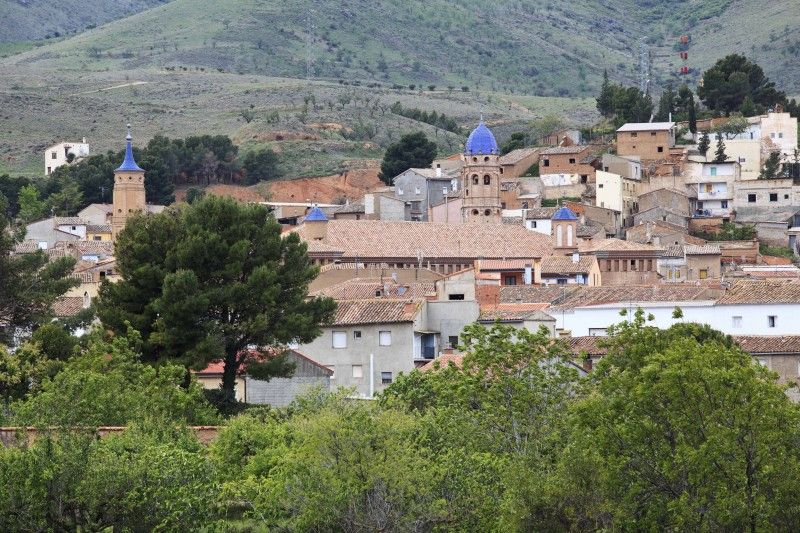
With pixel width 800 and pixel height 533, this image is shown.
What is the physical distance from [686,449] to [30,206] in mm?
91453

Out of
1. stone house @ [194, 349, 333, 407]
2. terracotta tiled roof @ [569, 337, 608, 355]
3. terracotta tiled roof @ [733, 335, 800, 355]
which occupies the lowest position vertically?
stone house @ [194, 349, 333, 407]

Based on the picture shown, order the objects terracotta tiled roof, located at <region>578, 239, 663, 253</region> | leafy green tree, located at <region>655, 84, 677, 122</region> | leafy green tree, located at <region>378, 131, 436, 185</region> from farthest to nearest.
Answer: leafy green tree, located at <region>378, 131, 436, 185</region>
leafy green tree, located at <region>655, 84, 677, 122</region>
terracotta tiled roof, located at <region>578, 239, 663, 253</region>

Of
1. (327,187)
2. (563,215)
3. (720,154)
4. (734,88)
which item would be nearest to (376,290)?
(563,215)

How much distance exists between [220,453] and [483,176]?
237 ft

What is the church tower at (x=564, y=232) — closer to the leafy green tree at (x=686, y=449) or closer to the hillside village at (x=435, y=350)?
the hillside village at (x=435, y=350)

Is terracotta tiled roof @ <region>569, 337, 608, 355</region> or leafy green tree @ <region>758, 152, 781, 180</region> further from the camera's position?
leafy green tree @ <region>758, 152, 781, 180</region>

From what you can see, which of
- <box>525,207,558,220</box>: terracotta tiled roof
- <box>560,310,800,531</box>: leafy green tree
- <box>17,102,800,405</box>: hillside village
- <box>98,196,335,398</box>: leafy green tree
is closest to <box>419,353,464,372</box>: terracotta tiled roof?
<box>17,102,800,405</box>: hillside village

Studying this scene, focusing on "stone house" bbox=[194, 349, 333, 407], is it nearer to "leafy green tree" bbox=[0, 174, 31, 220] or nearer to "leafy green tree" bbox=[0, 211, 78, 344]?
"leafy green tree" bbox=[0, 211, 78, 344]

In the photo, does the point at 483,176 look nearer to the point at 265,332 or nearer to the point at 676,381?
the point at 265,332

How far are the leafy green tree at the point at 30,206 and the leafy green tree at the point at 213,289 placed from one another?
6070 centimetres

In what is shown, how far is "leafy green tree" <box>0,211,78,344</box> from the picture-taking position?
59.2 m

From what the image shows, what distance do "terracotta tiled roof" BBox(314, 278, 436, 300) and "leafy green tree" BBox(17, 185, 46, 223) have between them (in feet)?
145

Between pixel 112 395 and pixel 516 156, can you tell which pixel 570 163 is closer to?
pixel 516 156

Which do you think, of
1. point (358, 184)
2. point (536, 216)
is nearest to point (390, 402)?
point (536, 216)
